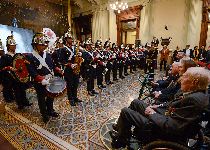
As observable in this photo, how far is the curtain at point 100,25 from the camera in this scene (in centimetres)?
1786

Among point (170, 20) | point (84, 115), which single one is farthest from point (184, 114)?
point (170, 20)

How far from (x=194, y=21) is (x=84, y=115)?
1127 centimetres

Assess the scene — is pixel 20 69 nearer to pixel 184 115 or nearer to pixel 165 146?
pixel 165 146

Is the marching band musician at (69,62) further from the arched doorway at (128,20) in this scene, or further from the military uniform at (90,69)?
the arched doorway at (128,20)

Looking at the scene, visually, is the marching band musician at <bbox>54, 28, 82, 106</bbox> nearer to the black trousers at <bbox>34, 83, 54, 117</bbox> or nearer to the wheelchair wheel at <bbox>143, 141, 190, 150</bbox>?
the black trousers at <bbox>34, 83, 54, 117</bbox>

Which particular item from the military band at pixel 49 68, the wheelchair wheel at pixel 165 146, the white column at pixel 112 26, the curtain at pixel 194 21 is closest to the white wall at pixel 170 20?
the curtain at pixel 194 21

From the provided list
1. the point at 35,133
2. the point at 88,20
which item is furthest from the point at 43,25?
the point at 35,133

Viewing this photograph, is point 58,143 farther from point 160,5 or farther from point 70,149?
point 160,5

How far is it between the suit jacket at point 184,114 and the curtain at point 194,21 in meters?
12.2

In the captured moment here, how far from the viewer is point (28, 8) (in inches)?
679

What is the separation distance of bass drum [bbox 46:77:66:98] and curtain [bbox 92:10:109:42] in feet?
46.1

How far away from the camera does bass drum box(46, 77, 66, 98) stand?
14.3 feet

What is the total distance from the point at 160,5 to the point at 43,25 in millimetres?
10488

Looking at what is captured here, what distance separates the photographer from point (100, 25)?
18250mm
